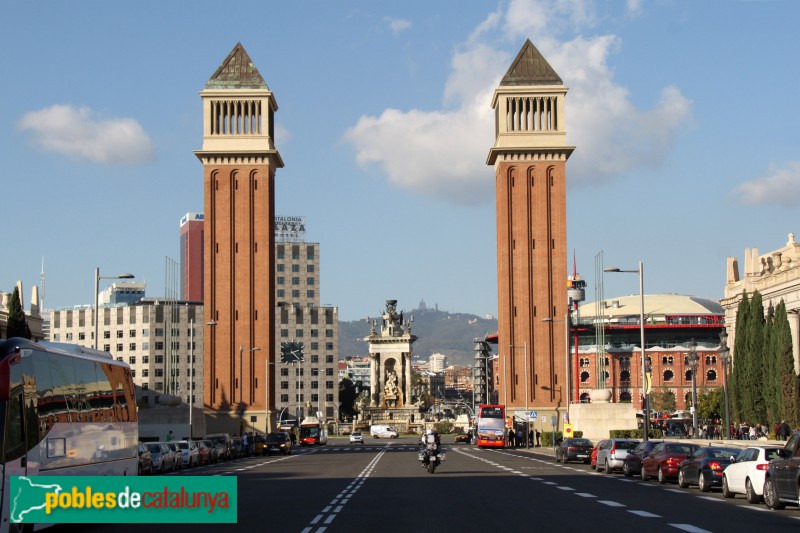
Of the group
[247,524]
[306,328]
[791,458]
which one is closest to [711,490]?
[791,458]

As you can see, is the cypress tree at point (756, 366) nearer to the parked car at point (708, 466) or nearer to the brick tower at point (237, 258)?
the parked car at point (708, 466)

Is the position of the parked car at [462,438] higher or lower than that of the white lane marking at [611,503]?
lower

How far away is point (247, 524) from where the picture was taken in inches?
838

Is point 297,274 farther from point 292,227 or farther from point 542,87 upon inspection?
point 542,87

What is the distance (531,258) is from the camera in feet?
326

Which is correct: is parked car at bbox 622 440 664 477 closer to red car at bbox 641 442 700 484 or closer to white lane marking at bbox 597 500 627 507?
red car at bbox 641 442 700 484

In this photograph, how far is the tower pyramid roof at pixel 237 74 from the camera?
103000 millimetres

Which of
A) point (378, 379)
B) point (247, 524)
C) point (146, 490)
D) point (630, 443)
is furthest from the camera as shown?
point (378, 379)

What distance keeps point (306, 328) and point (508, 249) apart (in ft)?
286

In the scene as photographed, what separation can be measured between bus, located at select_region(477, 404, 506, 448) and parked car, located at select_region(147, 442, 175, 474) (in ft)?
128

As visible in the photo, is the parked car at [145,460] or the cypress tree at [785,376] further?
the cypress tree at [785,376]

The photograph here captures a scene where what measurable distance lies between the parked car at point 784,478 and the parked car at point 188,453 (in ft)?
113

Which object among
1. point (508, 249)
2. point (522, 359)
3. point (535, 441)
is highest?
point (508, 249)

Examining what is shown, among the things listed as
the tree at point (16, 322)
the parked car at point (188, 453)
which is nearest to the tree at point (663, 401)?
the tree at point (16, 322)
